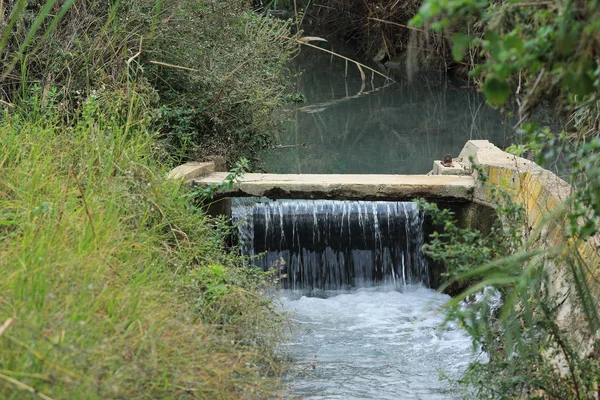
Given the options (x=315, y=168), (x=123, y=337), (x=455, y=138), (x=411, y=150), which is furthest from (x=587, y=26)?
(x=455, y=138)

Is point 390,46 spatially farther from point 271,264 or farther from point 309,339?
point 309,339

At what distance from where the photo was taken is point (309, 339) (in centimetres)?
616

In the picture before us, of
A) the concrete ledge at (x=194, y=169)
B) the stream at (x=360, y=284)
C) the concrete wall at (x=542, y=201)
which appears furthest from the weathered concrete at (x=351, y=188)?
the stream at (x=360, y=284)

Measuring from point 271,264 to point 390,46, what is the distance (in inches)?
514

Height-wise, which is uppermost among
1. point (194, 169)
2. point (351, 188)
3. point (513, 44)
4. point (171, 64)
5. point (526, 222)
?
point (171, 64)

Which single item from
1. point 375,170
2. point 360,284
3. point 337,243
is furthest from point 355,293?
point 375,170

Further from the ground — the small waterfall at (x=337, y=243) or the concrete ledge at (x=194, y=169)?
the concrete ledge at (x=194, y=169)

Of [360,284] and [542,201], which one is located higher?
[542,201]

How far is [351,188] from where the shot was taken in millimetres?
7020

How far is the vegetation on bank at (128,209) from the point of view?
2.87 metres

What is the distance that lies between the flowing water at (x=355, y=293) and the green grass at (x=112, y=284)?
90cm

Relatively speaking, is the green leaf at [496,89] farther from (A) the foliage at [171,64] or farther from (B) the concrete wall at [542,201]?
(A) the foliage at [171,64]

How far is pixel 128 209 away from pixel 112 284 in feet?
4.53

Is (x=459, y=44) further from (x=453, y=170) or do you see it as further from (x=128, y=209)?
(x=453, y=170)
